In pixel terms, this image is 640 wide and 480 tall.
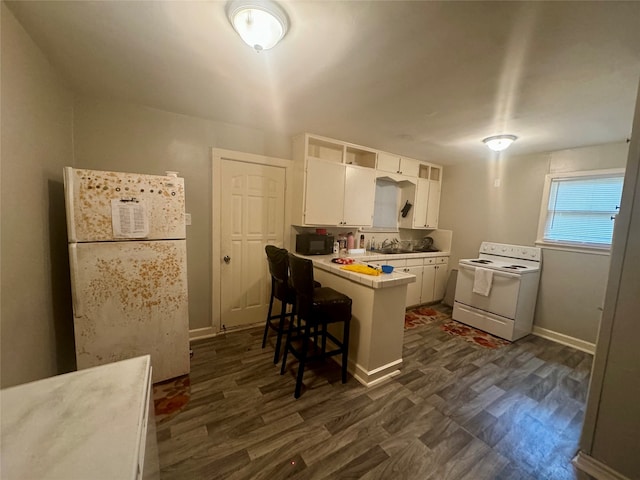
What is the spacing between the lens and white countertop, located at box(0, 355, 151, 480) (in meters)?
0.63

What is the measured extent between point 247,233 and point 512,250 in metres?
3.73

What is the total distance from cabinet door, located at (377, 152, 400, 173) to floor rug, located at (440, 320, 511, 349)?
2383 mm

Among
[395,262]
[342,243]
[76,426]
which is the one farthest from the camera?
[342,243]

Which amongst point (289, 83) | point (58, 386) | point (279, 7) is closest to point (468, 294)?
point (289, 83)

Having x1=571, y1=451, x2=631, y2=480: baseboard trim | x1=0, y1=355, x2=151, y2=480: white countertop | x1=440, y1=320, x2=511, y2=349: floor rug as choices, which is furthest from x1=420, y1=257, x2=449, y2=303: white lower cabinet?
x1=0, y1=355, x2=151, y2=480: white countertop

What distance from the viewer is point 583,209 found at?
3.04 meters

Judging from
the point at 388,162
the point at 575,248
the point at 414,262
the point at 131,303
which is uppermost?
the point at 388,162

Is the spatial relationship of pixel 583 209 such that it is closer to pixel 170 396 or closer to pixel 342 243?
pixel 342 243

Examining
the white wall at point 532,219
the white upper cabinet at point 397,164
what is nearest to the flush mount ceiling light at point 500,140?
the white wall at point 532,219

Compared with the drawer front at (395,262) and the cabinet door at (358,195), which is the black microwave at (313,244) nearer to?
the cabinet door at (358,195)

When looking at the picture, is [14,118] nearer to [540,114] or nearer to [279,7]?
[279,7]

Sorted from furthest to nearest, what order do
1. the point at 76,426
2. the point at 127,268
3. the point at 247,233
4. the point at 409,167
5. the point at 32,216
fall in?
the point at 409,167
the point at 247,233
the point at 127,268
the point at 32,216
the point at 76,426

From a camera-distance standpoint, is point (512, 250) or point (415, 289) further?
point (415, 289)

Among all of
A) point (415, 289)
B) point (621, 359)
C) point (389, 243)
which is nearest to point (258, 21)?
point (621, 359)
